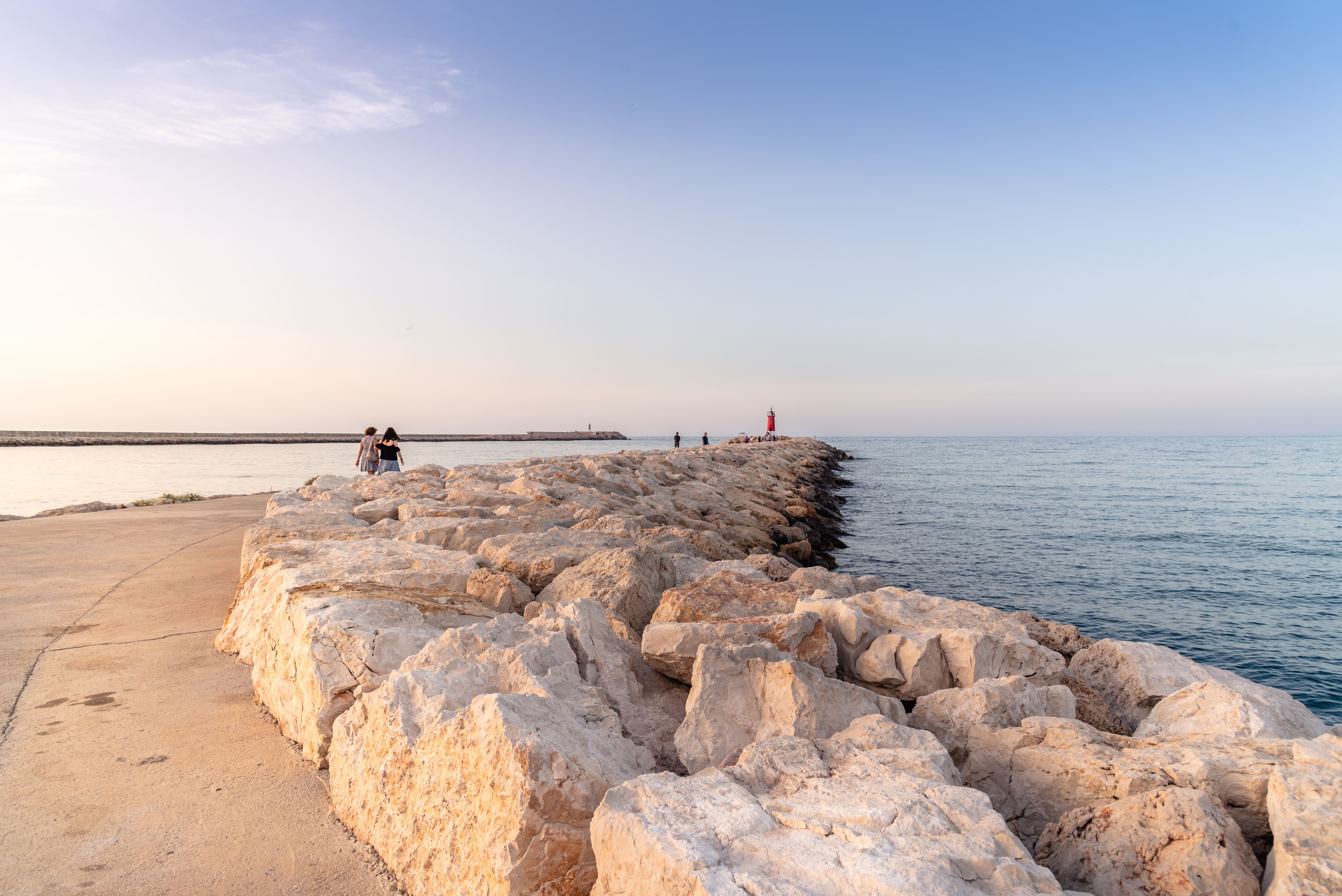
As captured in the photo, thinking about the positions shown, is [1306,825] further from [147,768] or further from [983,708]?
[147,768]

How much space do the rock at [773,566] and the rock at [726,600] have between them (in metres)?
1.08

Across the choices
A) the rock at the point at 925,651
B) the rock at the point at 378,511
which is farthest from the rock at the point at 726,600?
the rock at the point at 378,511

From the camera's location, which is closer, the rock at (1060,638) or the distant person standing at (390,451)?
the rock at (1060,638)

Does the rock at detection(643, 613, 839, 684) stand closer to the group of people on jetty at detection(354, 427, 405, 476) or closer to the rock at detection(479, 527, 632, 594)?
the rock at detection(479, 527, 632, 594)

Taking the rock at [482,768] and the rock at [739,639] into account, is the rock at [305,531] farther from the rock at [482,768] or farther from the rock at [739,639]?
the rock at [739,639]

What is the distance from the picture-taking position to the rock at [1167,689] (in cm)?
333

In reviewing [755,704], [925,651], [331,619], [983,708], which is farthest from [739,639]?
[331,619]

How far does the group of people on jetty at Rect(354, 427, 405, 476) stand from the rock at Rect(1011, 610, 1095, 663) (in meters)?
10.5

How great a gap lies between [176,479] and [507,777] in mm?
23658

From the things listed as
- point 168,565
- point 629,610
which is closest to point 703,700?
point 629,610

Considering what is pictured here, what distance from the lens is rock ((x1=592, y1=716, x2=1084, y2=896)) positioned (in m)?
1.83

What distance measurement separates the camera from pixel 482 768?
229 centimetres

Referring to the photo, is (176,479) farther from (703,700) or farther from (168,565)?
(703,700)

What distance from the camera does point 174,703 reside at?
3.84 meters
